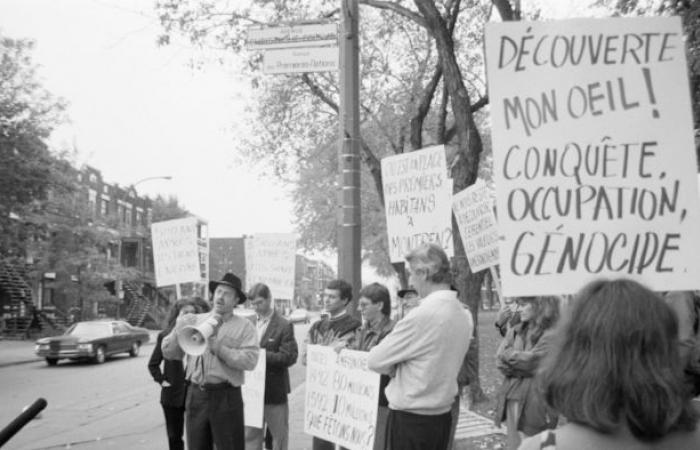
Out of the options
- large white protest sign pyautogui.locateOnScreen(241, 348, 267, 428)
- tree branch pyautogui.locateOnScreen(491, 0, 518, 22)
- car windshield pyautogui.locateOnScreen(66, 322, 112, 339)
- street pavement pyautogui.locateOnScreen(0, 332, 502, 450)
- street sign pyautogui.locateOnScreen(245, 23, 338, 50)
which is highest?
tree branch pyautogui.locateOnScreen(491, 0, 518, 22)

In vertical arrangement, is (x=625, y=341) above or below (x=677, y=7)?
below

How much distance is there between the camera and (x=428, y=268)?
14.0 feet

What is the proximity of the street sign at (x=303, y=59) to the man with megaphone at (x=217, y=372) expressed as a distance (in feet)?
8.86

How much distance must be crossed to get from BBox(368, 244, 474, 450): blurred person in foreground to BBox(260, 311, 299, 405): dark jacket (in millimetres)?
2579

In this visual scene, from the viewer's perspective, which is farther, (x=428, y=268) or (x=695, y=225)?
(x=428, y=268)

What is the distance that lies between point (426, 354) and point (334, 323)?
243 centimetres

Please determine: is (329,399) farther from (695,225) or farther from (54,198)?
(54,198)

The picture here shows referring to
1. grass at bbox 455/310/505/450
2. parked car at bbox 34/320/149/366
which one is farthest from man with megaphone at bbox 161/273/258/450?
parked car at bbox 34/320/149/366

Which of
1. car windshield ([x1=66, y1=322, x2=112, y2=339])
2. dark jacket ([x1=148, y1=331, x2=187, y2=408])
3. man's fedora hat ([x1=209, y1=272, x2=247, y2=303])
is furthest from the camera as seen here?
car windshield ([x1=66, y1=322, x2=112, y2=339])

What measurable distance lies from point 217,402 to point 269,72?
3545mm

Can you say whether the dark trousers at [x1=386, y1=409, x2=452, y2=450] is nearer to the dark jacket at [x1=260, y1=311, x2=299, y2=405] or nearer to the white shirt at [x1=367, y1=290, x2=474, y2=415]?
the white shirt at [x1=367, y1=290, x2=474, y2=415]

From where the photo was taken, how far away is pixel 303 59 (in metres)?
7.36

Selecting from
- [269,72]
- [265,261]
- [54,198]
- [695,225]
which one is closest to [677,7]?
[269,72]

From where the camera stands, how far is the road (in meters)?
9.88
